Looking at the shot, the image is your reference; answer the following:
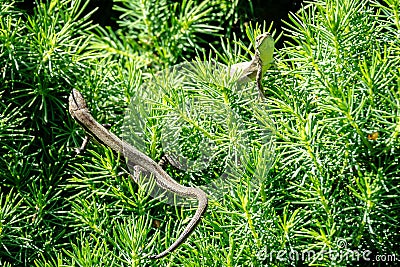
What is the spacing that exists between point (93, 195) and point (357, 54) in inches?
18.9

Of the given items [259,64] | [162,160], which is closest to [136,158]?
[162,160]

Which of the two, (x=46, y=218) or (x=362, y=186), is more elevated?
(x=362, y=186)

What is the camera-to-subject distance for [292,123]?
2.74 ft

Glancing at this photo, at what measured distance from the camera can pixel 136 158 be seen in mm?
990

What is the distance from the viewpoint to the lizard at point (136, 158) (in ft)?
2.78

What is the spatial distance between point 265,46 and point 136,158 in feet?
0.91

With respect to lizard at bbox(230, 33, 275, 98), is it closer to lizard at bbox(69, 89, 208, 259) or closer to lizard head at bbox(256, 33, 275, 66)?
lizard head at bbox(256, 33, 275, 66)

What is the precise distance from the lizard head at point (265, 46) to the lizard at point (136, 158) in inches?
8.6

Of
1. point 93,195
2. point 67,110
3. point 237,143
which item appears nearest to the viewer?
point 237,143

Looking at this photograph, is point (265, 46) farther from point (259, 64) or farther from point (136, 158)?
point (136, 158)

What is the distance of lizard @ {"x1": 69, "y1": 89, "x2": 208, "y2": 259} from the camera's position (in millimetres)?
848

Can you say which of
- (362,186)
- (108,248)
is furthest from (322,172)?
(108,248)

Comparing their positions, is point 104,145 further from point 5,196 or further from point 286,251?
point 286,251

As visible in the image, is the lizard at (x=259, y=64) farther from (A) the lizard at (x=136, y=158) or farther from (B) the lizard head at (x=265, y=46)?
(A) the lizard at (x=136, y=158)
